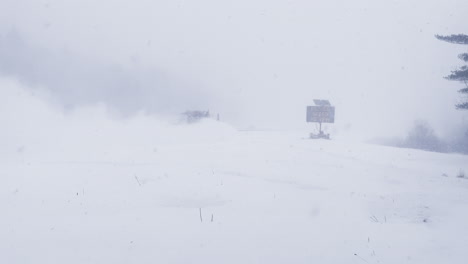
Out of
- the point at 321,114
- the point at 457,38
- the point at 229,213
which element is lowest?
the point at 321,114

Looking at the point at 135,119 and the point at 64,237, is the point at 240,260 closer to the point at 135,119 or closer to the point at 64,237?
the point at 64,237

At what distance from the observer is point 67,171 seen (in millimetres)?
19297

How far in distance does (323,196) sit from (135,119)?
155 ft

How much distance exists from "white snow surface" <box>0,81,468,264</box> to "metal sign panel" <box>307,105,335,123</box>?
1018 inches

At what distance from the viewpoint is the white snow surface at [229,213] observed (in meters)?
8.98

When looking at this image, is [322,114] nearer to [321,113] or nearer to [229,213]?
[321,113]

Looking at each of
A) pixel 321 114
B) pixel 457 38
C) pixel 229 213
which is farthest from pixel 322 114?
pixel 229 213

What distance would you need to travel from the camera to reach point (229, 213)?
38.4ft

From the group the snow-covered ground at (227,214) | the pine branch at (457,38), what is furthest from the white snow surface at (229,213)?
the pine branch at (457,38)

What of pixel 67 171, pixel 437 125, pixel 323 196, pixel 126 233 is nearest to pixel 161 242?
pixel 126 233

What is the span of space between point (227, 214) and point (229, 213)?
13 centimetres

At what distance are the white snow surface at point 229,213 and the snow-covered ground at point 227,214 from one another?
34 mm

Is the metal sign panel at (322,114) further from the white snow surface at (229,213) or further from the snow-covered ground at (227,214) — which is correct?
the snow-covered ground at (227,214)

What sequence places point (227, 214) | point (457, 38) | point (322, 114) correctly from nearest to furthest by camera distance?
point (227, 214)
point (457, 38)
point (322, 114)
